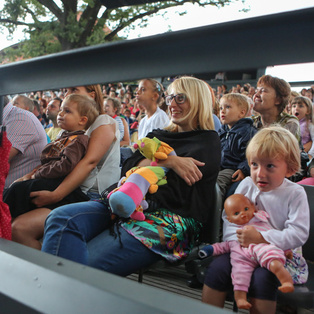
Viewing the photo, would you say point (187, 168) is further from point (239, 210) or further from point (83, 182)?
point (83, 182)

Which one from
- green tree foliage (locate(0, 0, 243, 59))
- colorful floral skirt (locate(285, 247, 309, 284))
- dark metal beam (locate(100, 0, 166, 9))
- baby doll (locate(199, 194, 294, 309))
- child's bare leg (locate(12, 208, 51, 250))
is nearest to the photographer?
dark metal beam (locate(100, 0, 166, 9))

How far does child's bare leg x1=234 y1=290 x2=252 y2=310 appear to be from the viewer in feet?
4.42

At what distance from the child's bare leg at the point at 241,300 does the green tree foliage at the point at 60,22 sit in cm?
1787

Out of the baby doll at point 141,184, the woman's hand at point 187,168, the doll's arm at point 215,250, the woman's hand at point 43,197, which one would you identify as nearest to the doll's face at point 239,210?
the doll's arm at point 215,250

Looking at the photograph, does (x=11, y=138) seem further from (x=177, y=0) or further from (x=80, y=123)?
(x=177, y=0)

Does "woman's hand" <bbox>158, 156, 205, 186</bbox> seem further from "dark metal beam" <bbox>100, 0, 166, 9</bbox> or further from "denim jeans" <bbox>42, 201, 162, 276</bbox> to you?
"dark metal beam" <bbox>100, 0, 166, 9</bbox>

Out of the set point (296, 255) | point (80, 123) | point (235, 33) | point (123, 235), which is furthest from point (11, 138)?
point (235, 33)

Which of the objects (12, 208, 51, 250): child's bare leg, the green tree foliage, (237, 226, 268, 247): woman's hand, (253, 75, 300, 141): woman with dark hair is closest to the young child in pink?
(237, 226, 268, 247): woman's hand

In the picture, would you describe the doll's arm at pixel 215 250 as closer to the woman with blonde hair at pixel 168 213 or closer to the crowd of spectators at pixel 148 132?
the woman with blonde hair at pixel 168 213

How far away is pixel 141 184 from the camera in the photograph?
1.68 m

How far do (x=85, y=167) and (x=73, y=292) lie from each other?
1.61m

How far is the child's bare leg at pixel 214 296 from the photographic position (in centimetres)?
152

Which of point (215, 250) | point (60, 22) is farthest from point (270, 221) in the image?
point (60, 22)

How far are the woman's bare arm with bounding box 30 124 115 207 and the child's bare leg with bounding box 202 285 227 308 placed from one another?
41.9 inches
